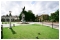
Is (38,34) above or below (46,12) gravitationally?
below

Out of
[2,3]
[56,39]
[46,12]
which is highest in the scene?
[2,3]

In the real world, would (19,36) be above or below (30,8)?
below

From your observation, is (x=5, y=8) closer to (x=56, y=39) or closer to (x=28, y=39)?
(x=28, y=39)

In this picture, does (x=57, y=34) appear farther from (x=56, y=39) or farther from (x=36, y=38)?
(x=36, y=38)

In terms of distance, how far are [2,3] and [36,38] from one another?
6.77 feet

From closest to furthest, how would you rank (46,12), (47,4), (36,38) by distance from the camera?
(36,38), (47,4), (46,12)

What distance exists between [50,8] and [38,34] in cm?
131

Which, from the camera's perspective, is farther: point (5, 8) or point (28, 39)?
point (5, 8)

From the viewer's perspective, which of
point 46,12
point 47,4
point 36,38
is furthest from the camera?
point 46,12

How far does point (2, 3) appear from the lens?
5496 mm

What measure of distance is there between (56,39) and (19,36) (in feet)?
4.98

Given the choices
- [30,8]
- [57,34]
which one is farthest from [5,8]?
[57,34]

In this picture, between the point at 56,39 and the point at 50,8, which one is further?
the point at 50,8

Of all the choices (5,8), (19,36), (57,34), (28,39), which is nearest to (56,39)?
(57,34)
